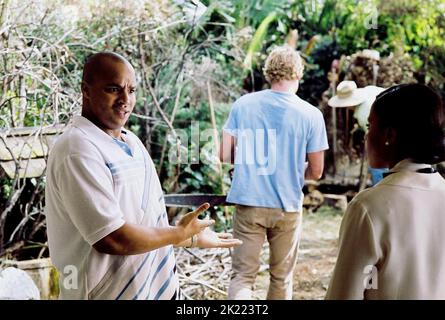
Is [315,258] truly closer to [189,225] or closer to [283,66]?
[283,66]

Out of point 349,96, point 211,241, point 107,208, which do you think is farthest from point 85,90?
point 349,96

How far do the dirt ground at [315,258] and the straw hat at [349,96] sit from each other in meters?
1.28

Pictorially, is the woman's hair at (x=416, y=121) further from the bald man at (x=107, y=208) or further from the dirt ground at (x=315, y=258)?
the dirt ground at (x=315, y=258)

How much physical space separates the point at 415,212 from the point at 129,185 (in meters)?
0.70

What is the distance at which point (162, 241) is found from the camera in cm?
151

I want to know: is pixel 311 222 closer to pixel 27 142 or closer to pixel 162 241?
pixel 27 142

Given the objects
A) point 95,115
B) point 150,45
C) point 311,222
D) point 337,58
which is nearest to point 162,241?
point 95,115

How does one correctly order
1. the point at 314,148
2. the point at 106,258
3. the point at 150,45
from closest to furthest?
the point at 106,258 < the point at 314,148 < the point at 150,45

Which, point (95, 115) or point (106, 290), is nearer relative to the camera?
point (106, 290)

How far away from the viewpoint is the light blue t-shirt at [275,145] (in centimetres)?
306

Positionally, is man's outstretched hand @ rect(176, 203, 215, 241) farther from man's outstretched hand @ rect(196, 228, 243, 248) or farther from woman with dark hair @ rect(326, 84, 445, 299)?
woman with dark hair @ rect(326, 84, 445, 299)

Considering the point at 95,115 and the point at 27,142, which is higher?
the point at 95,115

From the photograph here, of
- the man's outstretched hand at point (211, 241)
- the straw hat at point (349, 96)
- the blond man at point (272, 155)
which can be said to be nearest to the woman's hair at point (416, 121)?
the man's outstretched hand at point (211, 241)

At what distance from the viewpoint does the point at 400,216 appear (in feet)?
4.29
